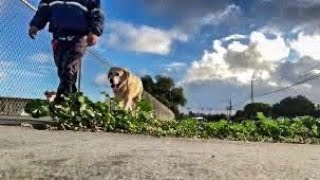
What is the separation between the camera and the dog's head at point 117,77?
35.0 ft

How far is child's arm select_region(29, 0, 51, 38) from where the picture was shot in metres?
7.58

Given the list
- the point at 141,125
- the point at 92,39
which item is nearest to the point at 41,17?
the point at 92,39

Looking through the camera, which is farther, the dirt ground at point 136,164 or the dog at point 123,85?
the dog at point 123,85

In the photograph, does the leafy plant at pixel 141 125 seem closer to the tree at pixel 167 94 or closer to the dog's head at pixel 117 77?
the dog's head at pixel 117 77

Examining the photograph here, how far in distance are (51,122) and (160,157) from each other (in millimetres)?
3551

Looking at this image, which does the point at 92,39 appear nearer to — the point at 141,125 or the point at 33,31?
the point at 33,31

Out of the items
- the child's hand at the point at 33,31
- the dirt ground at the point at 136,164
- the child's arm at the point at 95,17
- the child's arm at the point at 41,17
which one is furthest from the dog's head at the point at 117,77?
the dirt ground at the point at 136,164

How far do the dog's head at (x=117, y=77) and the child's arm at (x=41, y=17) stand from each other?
2.81m

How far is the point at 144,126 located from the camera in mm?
7750

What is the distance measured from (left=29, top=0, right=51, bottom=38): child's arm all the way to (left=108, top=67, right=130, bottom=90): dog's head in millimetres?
2806

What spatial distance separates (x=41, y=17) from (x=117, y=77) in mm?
3456

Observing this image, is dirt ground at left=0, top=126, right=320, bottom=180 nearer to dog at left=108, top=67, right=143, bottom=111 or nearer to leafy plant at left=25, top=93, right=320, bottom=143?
leafy plant at left=25, top=93, right=320, bottom=143

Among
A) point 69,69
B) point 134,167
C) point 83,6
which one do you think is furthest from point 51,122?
point 134,167

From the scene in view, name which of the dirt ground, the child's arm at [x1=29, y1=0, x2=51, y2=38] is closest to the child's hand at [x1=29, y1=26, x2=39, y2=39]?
the child's arm at [x1=29, y1=0, x2=51, y2=38]
